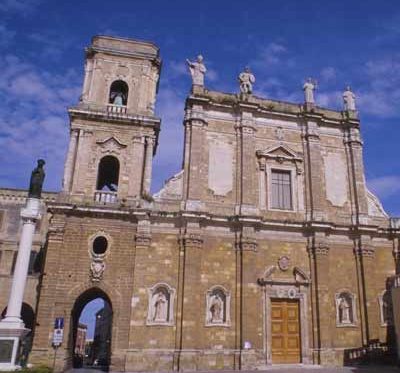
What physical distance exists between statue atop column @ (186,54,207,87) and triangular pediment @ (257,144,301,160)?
471cm

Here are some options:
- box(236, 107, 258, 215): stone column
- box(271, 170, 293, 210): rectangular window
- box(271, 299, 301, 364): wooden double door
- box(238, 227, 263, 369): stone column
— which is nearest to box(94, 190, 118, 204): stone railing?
box(236, 107, 258, 215): stone column

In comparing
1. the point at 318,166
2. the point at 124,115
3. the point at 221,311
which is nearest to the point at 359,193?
the point at 318,166

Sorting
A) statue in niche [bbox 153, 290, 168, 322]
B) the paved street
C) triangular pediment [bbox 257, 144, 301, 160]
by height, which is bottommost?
the paved street

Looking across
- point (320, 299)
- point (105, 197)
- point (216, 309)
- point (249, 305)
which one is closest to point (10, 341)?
point (105, 197)

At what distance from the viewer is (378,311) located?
784 inches

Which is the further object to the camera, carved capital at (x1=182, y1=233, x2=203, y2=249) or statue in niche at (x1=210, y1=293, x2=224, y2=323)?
carved capital at (x1=182, y1=233, x2=203, y2=249)

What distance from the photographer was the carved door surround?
18.6m

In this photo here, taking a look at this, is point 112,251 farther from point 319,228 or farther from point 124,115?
point 319,228

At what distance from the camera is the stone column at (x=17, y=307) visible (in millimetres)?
12770

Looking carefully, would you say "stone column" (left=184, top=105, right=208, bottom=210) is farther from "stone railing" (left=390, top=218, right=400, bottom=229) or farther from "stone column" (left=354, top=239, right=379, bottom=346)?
"stone railing" (left=390, top=218, right=400, bottom=229)

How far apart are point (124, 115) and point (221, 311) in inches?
398

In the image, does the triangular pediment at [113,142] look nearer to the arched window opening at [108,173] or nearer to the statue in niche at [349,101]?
the arched window opening at [108,173]

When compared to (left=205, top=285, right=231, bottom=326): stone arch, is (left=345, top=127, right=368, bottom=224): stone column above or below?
above

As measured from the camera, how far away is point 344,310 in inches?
783
